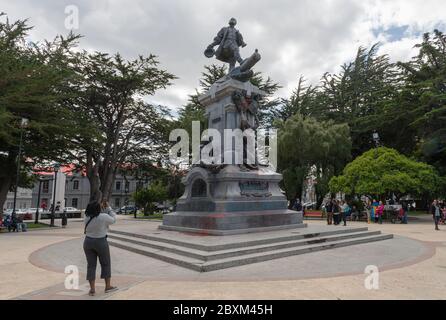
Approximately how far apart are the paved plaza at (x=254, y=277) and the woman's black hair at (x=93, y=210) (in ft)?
4.57

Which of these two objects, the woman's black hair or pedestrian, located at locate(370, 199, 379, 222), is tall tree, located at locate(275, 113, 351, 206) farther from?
the woman's black hair

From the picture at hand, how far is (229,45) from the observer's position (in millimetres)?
15266

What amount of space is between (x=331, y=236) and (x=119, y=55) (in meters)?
26.2

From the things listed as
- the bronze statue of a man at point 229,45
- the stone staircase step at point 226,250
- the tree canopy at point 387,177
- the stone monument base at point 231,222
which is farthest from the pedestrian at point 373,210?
the bronze statue of a man at point 229,45

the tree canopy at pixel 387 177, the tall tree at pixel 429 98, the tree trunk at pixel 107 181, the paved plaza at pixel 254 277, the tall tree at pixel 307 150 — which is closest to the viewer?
the paved plaza at pixel 254 277

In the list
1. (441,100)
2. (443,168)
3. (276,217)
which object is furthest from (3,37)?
(443,168)

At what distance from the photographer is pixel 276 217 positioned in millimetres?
13125

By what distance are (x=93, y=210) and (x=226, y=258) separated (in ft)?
12.5

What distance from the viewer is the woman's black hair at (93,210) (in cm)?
609

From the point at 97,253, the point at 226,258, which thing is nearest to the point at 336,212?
the point at 226,258

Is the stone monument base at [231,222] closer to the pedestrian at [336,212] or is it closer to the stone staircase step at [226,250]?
the stone staircase step at [226,250]

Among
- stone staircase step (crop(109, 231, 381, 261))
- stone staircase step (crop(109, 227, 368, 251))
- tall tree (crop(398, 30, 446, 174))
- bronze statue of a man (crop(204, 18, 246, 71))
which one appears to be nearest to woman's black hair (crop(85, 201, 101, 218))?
stone staircase step (crop(109, 231, 381, 261))
